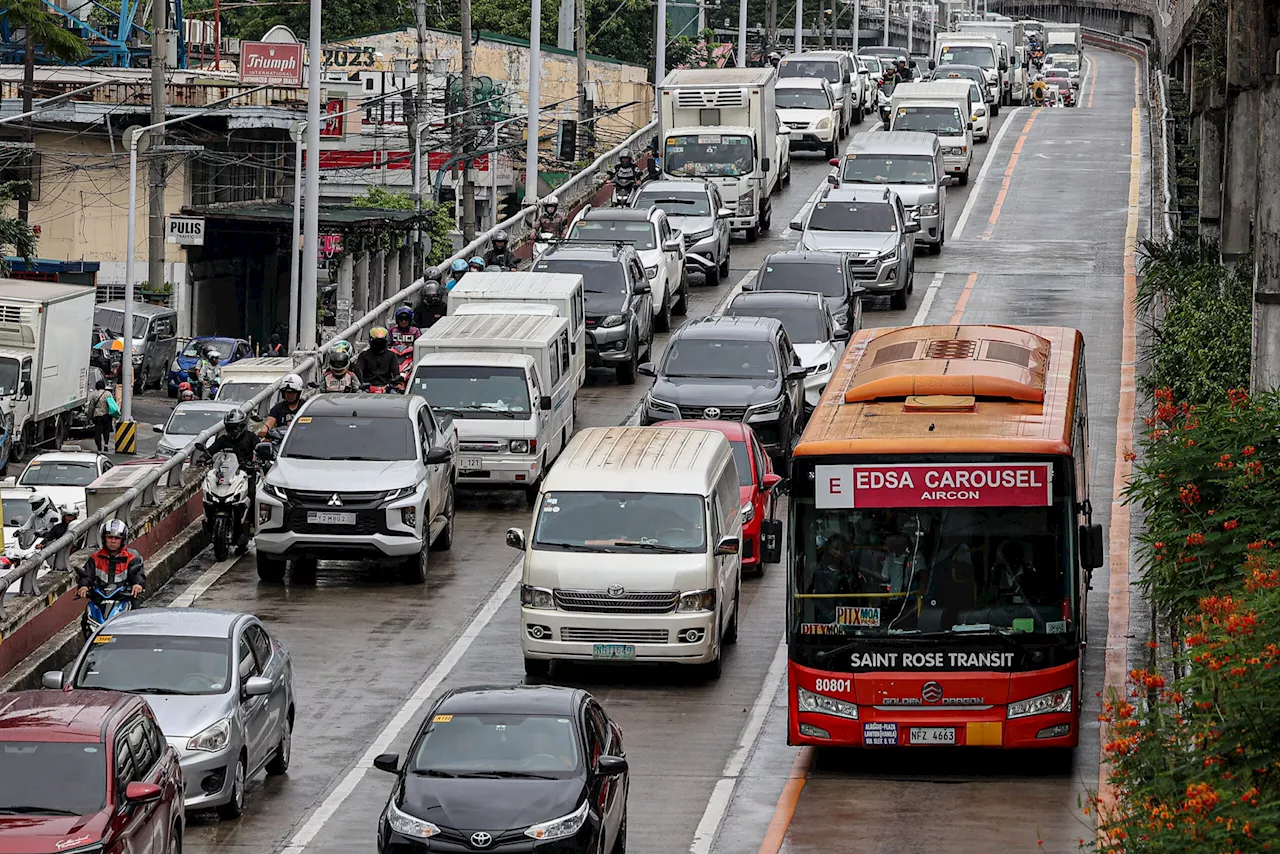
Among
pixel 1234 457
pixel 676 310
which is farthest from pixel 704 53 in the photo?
pixel 1234 457

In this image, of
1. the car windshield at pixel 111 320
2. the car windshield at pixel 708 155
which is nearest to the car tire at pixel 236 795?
the car windshield at pixel 708 155

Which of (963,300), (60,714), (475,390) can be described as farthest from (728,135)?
(60,714)

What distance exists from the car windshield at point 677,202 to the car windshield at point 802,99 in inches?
741

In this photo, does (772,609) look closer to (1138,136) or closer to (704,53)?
(1138,136)

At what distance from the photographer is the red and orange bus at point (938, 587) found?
667 inches

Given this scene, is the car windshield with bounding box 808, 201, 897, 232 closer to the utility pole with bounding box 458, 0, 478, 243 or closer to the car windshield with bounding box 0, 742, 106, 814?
the utility pole with bounding box 458, 0, 478, 243

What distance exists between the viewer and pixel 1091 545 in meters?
17.2

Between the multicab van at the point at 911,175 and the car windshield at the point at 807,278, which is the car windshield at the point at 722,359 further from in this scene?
the multicab van at the point at 911,175

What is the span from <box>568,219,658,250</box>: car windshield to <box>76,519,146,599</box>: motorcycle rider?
20274 millimetres

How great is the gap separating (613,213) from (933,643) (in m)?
24.7

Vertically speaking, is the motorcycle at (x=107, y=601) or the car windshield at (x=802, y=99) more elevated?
the car windshield at (x=802, y=99)

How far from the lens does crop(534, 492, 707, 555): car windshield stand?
68.6ft

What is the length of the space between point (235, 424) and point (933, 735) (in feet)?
35.8

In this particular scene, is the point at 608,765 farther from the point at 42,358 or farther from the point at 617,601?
the point at 42,358
